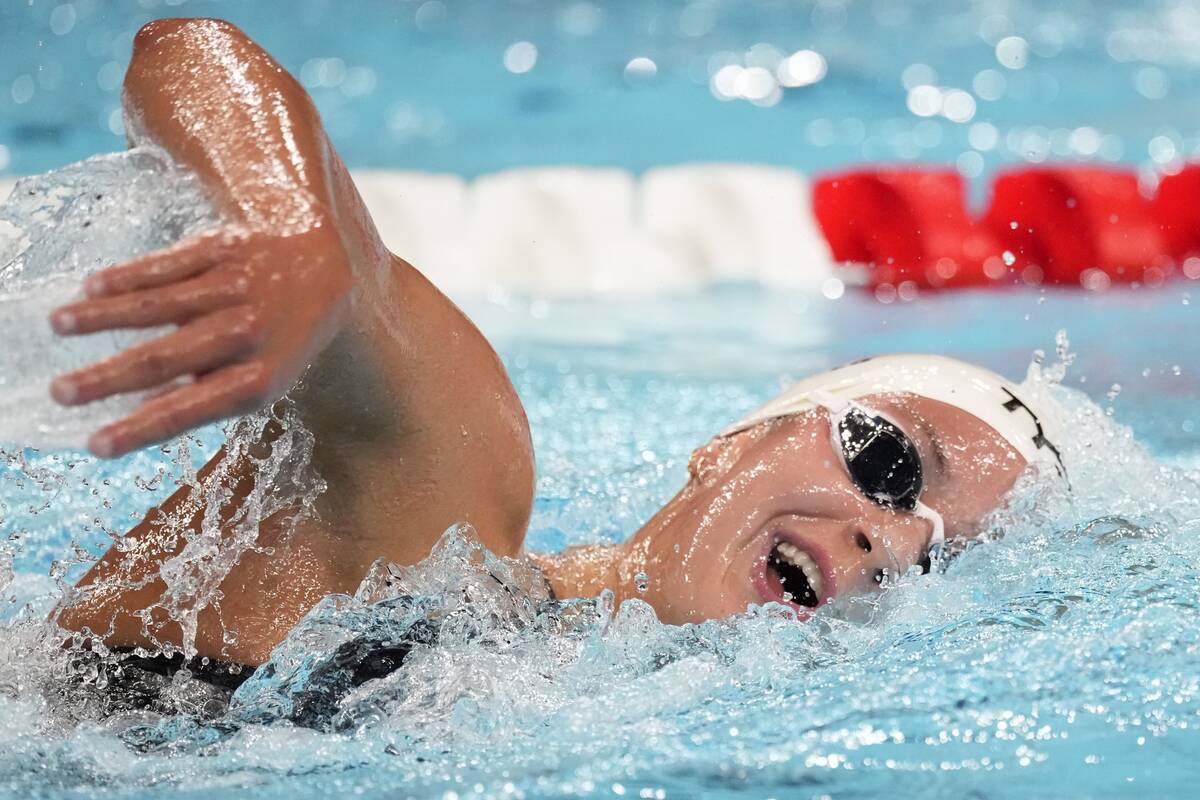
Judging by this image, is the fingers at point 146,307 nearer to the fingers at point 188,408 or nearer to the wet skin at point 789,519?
the fingers at point 188,408

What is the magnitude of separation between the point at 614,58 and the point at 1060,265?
84.3 inches

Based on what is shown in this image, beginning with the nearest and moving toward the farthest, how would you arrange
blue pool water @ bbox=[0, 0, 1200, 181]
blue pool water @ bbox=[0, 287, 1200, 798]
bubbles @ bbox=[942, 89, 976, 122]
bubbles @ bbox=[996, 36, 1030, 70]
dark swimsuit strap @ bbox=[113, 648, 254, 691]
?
1. blue pool water @ bbox=[0, 287, 1200, 798]
2. dark swimsuit strap @ bbox=[113, 648, 254, 691]
3. blue pool water @ bbox=[0, 0, 1200, 181]
4. bubbles @ bbox=[942, 89, 976, 122]
5. bubbles @ bbox=[996, 36, 1030, 70]

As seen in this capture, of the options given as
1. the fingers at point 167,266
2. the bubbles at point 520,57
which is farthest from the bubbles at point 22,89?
the fingers at point 167,266

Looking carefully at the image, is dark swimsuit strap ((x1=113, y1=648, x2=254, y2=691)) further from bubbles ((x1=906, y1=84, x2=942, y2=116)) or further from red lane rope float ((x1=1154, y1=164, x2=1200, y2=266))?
bubbles ((x1=906, y1=84, x2=942, y2=116))

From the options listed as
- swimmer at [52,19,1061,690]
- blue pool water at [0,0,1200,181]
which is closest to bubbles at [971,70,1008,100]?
blue pool water at [0,0,1200,181]

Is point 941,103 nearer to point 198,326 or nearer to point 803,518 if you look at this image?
point 803,518

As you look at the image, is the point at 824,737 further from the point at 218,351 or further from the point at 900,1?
the point at 900,1

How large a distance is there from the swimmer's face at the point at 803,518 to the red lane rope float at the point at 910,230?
244cm

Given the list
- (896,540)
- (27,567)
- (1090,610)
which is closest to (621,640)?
(896,540)

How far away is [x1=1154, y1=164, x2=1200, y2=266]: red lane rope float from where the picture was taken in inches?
162

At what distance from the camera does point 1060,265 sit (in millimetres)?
4051

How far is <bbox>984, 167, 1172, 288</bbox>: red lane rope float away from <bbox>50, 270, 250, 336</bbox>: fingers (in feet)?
11.4

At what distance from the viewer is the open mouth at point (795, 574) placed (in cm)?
Answer: 155

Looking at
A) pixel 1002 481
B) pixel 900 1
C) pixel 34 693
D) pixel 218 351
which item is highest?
pixel 900 1
